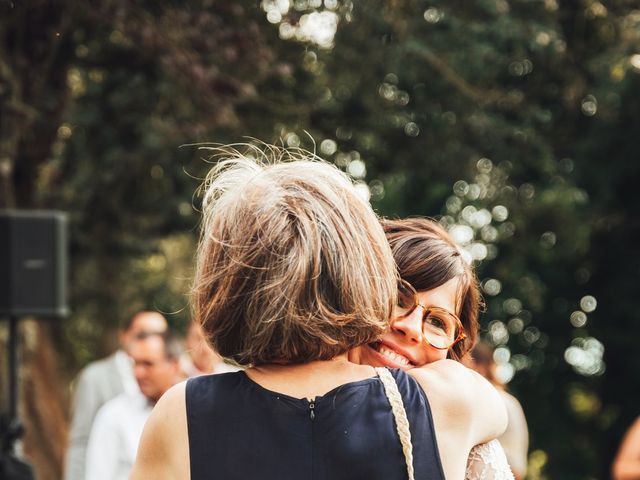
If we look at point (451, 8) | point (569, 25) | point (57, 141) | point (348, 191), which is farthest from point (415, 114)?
point (348, 191)

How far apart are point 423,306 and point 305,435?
0.41 metres

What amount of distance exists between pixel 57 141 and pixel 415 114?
351cm

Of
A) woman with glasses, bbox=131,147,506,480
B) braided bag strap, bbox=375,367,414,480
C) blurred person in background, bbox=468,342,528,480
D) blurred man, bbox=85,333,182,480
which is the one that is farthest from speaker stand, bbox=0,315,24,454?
braided bag strap, bbox=375,367,414,480

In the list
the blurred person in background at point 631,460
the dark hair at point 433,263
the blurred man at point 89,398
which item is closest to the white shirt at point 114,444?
the blurred man at point 89,398

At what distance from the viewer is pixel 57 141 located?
10156mm

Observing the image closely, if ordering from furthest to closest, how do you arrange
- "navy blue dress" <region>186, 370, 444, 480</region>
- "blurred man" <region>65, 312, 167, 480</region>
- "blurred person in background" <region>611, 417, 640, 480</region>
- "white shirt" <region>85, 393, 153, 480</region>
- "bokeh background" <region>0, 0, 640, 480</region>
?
"bokeh background" <region>0, 0, 640, 480</region>
"blurred man" <region>65, 312, 167, 480</region>
"white shirt" <region>85, 393, 153, 480</region>
"blurred person in background" <region>611, 417, 640, 480</region>
"navy blue dress" <region>186, 370, 444, 480</region>

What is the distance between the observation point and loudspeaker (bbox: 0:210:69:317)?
755 centimetres

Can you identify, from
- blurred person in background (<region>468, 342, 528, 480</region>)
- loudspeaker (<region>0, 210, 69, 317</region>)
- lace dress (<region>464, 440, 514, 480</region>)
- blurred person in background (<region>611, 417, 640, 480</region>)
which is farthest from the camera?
loudspeaker (<region>0, 210, 69, 317</region>)

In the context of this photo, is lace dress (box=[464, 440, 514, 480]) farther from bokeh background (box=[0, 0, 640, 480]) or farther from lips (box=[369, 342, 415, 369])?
bokeh background (box=[0, 0, 640, 480])

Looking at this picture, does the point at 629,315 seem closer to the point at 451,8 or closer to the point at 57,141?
the point at 451,8

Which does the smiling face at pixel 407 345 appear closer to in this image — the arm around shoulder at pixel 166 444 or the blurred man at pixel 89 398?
the arm around shoulder at pixel 166 444

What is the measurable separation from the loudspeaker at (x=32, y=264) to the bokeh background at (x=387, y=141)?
830 mm

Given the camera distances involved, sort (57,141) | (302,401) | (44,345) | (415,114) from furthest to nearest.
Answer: (44,345), (415,114), (57,141), (302,401)

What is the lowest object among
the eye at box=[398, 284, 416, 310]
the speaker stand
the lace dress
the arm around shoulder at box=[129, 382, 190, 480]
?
the speaker stand
